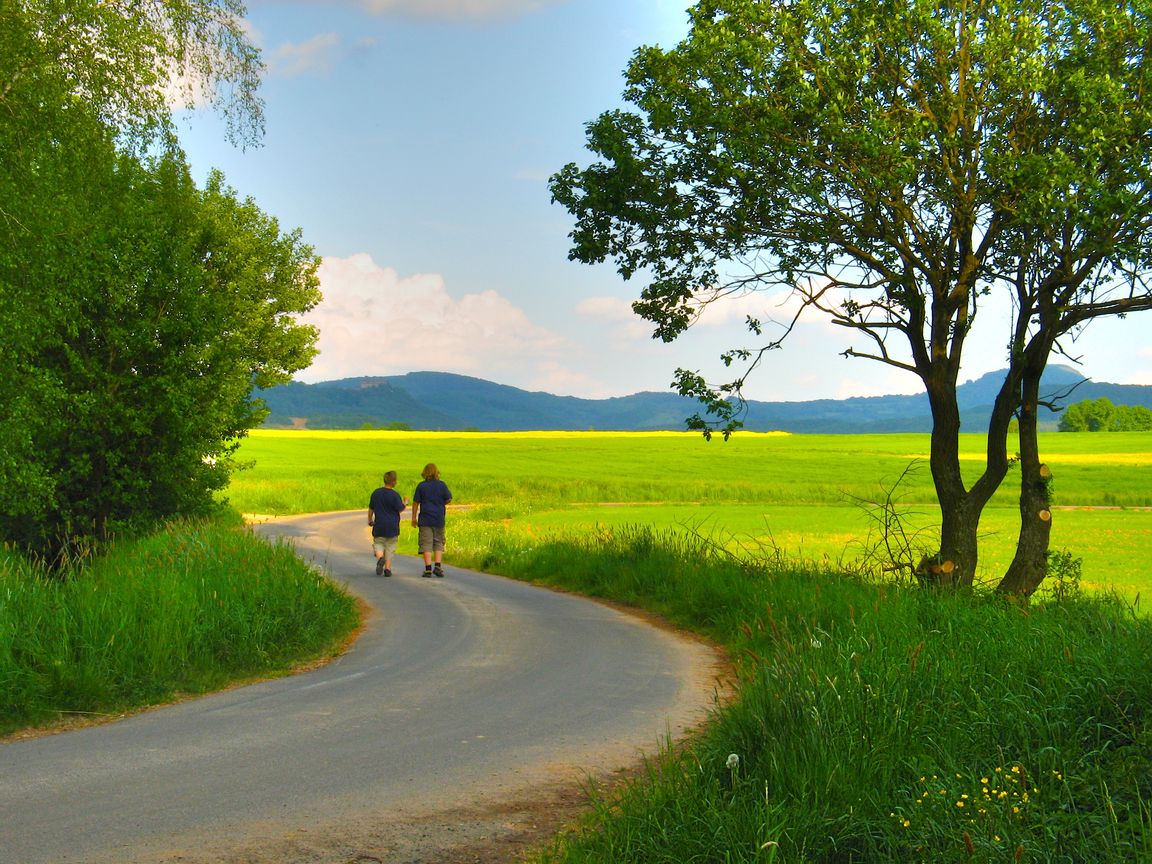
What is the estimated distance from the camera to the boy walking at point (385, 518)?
70.7 feet

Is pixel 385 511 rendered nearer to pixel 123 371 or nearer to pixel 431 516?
pixel 431 516

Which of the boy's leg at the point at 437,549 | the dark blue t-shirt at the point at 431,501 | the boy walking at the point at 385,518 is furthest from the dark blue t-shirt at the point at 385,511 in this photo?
the boy's leg at the point at 437,549

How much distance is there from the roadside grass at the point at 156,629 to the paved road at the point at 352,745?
68cm

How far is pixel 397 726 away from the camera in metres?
8.87

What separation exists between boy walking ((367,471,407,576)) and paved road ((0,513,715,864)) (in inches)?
299

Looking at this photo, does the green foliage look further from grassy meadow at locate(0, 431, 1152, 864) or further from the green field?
grassy meadow at locate(0, 431, 1152, 864)

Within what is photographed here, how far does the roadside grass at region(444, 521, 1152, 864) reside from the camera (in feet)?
16.5

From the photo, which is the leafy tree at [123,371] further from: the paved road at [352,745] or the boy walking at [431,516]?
the paved road at [352,745]

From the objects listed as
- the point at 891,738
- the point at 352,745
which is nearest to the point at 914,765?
the point at 891,738

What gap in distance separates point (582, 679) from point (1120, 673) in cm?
565

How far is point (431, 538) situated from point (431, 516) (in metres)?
0.54

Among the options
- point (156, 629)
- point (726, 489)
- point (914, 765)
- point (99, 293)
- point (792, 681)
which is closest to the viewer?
point (914, 765)

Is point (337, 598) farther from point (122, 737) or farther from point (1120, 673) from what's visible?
point (1120, 673)

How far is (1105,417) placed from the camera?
188 m
